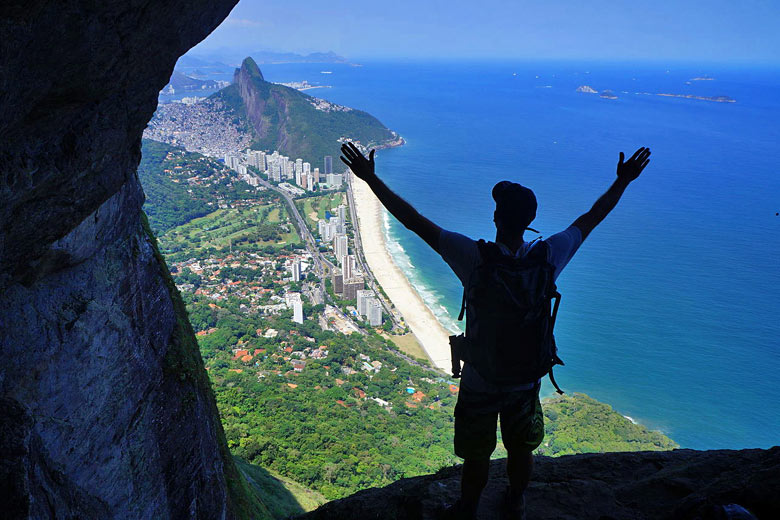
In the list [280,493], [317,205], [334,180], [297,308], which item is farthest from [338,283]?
[334,180]

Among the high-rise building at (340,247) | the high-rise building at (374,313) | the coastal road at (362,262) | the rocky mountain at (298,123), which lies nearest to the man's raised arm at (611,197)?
the coastal road at (362,262)

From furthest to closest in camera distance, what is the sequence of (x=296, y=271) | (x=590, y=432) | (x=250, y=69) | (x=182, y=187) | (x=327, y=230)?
(x=250, y=69) → (x=182, y=187) → (x=327, y=230) → (x=296, y=271) → (x=590, y=432)

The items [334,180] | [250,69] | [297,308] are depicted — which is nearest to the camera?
[297,308]

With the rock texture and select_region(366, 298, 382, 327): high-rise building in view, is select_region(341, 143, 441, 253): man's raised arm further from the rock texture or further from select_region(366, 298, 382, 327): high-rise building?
select_region(366, 298, 382, 327): high-rise building

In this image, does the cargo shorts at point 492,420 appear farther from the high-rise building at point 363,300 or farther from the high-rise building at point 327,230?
the high-rise building at point 327,230

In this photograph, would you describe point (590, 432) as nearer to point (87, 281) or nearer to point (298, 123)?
point (87, 281)
